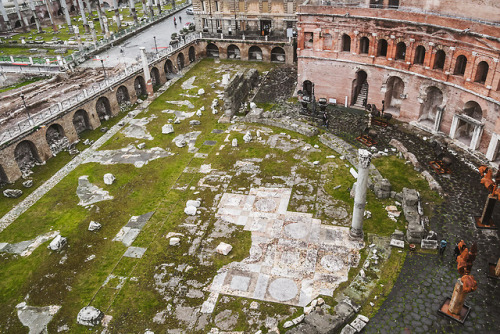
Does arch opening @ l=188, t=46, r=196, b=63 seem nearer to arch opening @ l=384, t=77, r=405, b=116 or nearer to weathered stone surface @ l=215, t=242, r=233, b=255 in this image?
arch opening @ l=384, t=77, r=405, b=116

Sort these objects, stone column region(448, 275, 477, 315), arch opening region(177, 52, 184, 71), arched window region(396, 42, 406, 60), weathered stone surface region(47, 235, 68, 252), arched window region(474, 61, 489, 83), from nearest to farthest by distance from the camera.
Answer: stone column region(448, 275, 477, 315) → weathered stone surface region(47, 235, 68, 252) → arched window region(474, 61, 489, 83) → arched window region(396, 42, 406, 60) → arch opening region(177, 52, 184, 71)

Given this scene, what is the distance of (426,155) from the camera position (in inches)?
1221

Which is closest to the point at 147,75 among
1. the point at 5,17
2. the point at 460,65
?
the point at 460,65

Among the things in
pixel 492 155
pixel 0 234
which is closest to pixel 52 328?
pixel 0 234

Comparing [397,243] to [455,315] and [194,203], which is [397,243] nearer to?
[455,315]

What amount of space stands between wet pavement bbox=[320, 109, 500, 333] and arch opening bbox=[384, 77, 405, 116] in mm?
9764

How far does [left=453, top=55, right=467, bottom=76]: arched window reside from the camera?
101ft

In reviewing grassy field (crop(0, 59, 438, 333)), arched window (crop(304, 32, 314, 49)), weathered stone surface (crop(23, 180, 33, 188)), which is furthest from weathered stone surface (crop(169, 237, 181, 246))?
arched window (crop(304, 32, 314, 49))

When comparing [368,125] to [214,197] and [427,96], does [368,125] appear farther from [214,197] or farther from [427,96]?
[214,197]

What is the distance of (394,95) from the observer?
3775 centimetres

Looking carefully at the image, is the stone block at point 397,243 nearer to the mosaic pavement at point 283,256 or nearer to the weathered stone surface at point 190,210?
the mosaic pavement at point 283,256

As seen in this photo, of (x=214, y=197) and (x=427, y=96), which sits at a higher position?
(x=427, y=96)

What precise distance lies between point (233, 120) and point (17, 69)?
29824mm

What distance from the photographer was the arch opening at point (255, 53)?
177ft
